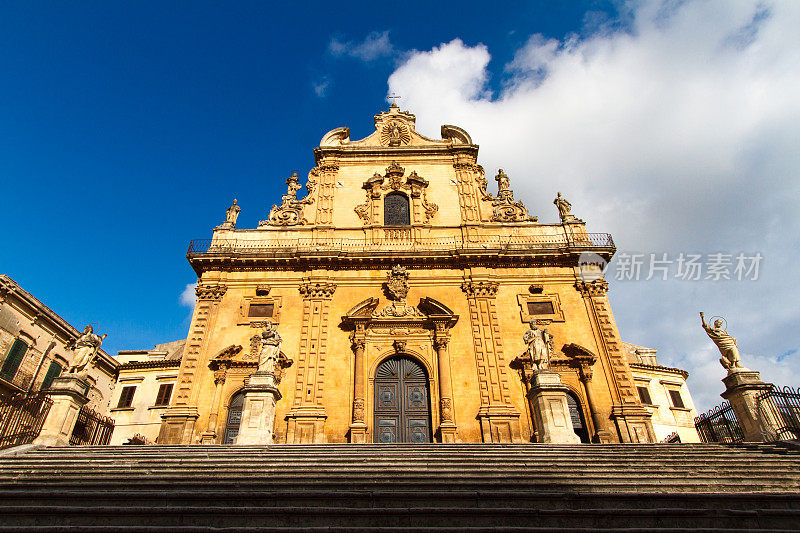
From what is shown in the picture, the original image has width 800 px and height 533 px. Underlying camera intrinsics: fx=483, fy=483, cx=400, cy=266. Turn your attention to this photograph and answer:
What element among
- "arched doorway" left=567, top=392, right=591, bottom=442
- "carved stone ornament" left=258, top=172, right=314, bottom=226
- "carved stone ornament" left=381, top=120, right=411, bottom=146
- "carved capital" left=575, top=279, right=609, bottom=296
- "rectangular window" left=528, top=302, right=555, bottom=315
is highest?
"carved stone ornament" left=381, top=120, right=411, bottom=146

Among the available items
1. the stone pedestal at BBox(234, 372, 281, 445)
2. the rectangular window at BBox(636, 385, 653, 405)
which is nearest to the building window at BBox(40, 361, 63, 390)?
the stone pedestal at BBox(234, 372, 281, 445)

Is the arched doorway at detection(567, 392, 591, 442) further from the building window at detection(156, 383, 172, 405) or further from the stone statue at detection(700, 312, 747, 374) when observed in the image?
the building window at detection(156, 383, 172, 405)

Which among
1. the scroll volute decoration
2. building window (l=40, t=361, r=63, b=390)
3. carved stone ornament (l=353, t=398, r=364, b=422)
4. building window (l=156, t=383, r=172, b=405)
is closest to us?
carved stone ornament (l=353, t=398, r=364, b=422)

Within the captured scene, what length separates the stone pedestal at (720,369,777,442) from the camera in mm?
11187

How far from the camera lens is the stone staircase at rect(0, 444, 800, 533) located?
586 centimetres

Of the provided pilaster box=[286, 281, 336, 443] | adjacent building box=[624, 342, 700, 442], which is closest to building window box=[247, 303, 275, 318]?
pilaster box=[286, 281, 336, 443]

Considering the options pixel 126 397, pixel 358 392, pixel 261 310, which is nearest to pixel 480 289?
pixel 358 392

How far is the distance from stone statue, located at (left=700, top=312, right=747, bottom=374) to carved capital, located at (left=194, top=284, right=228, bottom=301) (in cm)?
1561

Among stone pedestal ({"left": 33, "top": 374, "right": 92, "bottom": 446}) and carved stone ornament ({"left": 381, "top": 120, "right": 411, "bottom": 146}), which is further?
carved stone ornament ({"left": 381, "top": 120, "right": 411, "bottom": 146})

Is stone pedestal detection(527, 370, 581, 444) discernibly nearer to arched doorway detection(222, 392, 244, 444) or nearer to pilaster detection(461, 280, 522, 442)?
pilaster detection(461, 280, 522, 442)

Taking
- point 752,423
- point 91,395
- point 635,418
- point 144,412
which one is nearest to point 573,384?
point 635,418

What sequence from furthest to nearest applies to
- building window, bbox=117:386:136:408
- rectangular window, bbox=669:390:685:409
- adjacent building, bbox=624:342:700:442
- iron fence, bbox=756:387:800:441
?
rectangular window, bbox=669:390:685:409, adjacent building, bbox=624:342:700:442, building window, bbox=117:386:136:408, iron fence, bbox=756:387:800:441

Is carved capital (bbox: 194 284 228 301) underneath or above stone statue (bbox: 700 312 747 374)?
above

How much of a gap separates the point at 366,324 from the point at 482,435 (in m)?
5.27
